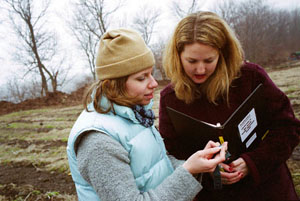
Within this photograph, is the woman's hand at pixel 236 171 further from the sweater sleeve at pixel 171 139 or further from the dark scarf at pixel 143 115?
the dark scarf at pixel 143 115

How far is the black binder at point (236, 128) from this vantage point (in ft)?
4.09

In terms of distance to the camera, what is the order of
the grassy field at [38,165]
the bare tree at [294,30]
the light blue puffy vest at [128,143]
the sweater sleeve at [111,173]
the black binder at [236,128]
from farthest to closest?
the bare tree at [294,30]
the grassy field at [38,165]
the black binder at [236,128]
the light blue puffy vest at [128,143]
the sweater sleeve at [111,173]

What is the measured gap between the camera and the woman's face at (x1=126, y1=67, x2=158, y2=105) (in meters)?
1.33

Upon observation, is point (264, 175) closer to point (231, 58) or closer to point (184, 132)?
point (184, 132)

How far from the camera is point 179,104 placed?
1.74 metres

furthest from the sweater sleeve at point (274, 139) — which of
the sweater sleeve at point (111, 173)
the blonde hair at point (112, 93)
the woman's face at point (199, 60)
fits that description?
the blonde hair at point (112, 93)

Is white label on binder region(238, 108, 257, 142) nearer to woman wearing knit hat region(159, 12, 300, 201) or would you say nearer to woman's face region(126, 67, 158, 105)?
woman wearing knit hat region(159, 12, 300, 201)

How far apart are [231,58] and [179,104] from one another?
58 centimetres

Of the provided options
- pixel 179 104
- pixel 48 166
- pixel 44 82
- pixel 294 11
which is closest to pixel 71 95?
pixel 44 82

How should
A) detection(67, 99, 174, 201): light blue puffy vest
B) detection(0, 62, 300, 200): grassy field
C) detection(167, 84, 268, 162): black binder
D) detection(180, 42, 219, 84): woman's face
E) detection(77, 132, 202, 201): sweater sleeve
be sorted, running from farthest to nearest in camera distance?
1. detection(0, 62, 300, 200): grassy field
2. detection(180, 42, 219, 84): woman's face
3. detection(167, 84, 268, 162): black binder
4. detection(67, 99, 174, 201): light blue puffy vest
5. detection(77, 132, 202, 201): sweater sleeve

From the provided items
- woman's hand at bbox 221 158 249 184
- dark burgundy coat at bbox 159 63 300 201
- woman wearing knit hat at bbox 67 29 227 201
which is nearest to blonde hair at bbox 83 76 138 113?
woman wearing knit hat at bbox 67 29 227 201

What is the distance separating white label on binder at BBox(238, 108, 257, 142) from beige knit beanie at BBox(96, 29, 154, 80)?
2.47 feet

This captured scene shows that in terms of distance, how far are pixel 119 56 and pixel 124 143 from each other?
55 centimetres

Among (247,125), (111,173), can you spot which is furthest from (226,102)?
(111,173)
